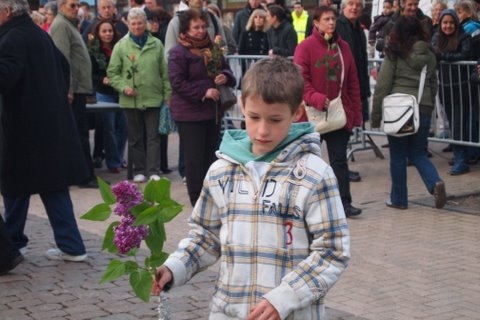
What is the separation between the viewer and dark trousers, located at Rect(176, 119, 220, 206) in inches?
356

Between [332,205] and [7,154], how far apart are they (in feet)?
14.3

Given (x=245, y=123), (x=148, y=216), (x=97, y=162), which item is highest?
(x=245, y=123)

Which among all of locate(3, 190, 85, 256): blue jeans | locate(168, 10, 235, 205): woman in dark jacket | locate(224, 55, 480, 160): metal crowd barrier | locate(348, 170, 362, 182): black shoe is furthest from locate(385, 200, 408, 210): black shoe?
locate(3, 190, 85, 256): blue jeans

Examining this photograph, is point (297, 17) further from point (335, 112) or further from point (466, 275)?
point (466, 275)

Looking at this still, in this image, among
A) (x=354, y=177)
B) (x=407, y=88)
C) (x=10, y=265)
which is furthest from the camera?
(x=354, y=177)

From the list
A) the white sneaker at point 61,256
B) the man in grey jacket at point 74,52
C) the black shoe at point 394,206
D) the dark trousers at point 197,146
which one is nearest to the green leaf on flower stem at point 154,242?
the white sneaker at point 61,256

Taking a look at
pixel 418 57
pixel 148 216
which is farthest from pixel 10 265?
pixel 418 57

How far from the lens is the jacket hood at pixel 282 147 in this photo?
3198 millimetres

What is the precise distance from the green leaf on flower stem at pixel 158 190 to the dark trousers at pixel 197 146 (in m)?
5.82

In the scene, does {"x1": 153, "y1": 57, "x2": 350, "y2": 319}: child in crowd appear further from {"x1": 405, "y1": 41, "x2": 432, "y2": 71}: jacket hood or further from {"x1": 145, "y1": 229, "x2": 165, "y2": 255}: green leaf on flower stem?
{"x1": 405, "y1": 41, "x2": 432, "y2": 71}: jacket hood

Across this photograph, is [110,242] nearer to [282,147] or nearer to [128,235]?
[128,235]

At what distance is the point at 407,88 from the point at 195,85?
1998 mm

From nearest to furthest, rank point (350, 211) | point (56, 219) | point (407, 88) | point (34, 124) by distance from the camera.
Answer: point (34, 124) < point (56, 219) < point (350, 211) < point (407, 88)

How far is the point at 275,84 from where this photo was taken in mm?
3117
